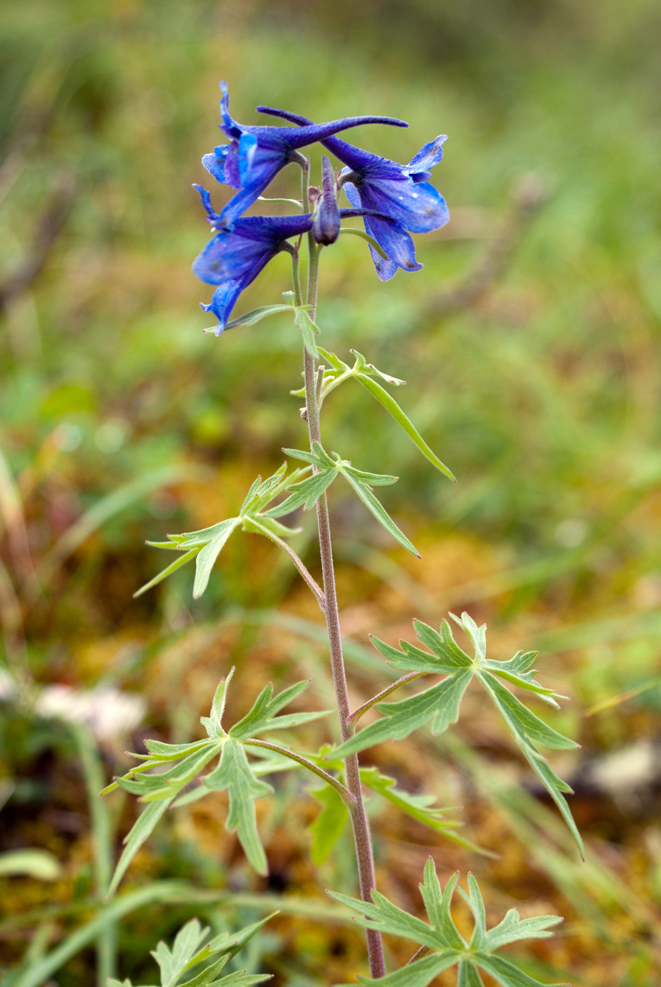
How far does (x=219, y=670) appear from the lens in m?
2.10

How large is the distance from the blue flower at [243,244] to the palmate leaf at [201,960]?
0.79m

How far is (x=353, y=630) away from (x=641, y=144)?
6688 mm

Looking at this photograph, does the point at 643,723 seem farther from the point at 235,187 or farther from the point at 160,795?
the point at 235,187

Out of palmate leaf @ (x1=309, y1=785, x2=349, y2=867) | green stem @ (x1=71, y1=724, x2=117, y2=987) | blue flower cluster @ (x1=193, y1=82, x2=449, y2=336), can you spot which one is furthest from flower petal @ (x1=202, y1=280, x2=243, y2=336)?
green stem @ (x1=71, y1=724, x2=117, y2=987)

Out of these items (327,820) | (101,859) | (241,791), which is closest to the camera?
(241,791)

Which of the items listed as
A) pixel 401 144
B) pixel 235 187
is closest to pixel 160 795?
pixel 235 187

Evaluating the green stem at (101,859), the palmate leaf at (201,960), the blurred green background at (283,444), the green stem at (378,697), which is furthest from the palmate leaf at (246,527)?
the blurred green background at (283,444)

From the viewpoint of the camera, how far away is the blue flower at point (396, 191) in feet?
3.02

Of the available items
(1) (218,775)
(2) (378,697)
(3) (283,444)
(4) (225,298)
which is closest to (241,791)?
(1) (218,775)

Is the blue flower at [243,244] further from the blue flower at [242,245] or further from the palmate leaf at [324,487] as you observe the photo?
the palmate leaf at [324,487]

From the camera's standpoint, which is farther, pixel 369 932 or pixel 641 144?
pixel 641 144

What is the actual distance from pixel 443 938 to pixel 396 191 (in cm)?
93

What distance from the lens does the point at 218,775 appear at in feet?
2.67

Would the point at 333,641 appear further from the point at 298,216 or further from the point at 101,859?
the point at 101,859
